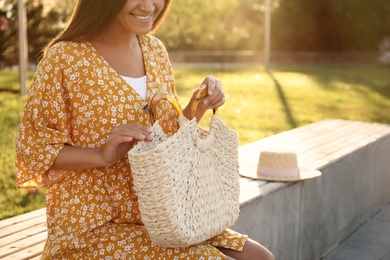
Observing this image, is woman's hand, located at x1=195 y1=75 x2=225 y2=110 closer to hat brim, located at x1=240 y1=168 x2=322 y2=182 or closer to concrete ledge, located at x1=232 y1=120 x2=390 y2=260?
concrete ledge, located at x1=232 y1=120 x2=390 y2=260

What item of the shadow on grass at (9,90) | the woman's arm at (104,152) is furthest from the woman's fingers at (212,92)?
the shadow on grass at (9,90)

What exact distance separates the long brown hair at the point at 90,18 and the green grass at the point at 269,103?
7.60 feet

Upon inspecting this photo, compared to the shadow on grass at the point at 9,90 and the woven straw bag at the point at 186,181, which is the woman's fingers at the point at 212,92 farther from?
the shadow on grass at the point at 9,90

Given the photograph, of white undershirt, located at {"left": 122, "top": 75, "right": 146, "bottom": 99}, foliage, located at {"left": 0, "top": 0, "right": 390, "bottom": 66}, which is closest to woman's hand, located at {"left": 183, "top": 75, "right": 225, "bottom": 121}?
white undershirt, located at {"left": 122, "top": 75, "right": 146, "bottom": 99}

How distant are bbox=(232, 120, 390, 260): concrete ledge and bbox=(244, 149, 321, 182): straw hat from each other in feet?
0.20

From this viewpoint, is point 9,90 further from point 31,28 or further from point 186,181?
point 186,181

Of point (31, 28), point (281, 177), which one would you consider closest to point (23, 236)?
point (281, 177)

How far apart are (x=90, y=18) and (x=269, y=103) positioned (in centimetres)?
955

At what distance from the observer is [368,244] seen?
15.9ft

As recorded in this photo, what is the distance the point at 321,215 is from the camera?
4.44 metres

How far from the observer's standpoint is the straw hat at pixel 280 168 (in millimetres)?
3902

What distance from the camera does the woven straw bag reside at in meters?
1.93

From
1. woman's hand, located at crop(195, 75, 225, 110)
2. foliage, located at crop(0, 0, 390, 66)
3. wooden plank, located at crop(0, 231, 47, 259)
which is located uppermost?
woman's hand, located at crop(195, 75, 225, 110)

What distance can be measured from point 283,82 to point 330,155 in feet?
36.6
